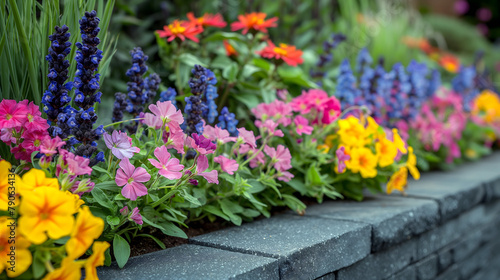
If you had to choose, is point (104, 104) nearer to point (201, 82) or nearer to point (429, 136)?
point (201, 82)

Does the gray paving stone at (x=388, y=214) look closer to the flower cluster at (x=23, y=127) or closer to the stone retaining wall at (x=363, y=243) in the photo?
the stone retaining wall at (x=363, y=243)

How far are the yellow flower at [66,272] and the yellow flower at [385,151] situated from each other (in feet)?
4.07

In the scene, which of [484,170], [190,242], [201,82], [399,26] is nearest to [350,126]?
[201,82]

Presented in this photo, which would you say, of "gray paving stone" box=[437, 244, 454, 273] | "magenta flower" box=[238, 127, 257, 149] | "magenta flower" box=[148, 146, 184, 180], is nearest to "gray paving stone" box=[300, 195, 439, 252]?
"gray paving stone" box=[437, 244, 454, 273]

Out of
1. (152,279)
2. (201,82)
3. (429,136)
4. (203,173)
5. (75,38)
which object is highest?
(75,38)

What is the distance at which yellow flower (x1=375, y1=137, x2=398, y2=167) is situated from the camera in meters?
1.84

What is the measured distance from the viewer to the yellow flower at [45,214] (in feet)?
2.83

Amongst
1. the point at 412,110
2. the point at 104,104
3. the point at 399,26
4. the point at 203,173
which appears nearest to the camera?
the point at 203,173

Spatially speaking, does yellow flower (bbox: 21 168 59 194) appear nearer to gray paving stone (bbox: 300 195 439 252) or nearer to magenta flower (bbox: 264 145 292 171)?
magenta flower (bbox: 264 145 292 171)

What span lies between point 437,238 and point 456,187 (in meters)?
0.34

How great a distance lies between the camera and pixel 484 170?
2.91 m

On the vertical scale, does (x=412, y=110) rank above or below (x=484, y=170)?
above

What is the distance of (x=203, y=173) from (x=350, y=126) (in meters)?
0.83

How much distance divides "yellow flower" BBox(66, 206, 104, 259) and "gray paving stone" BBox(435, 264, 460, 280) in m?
1.66
